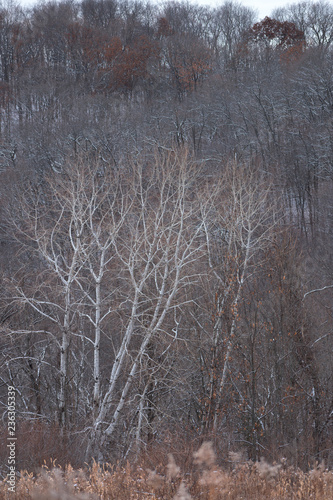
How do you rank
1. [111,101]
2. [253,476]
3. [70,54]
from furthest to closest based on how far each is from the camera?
[70,54] → [111,101] → [253,476]

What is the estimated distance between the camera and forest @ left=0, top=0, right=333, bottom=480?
11219 millimetres

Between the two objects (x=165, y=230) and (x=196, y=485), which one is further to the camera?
(x=165, y=230)

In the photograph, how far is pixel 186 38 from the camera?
46.8m

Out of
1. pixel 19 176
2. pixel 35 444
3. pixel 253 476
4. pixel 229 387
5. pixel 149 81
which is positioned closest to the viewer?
pixel 253 476

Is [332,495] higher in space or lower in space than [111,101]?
lower

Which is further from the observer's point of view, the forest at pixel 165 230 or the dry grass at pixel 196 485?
the forest at pixel 165 230

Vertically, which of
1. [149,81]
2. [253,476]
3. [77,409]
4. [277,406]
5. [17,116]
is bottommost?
[77,409]

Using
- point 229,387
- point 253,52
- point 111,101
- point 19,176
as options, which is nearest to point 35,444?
point 229,387

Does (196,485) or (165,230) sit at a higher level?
(165,230)

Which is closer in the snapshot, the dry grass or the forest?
the dry grass

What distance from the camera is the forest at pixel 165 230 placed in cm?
1122

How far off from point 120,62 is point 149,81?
15.9ft

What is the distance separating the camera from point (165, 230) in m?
13.5

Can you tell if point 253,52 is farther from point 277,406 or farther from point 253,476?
point 253,476
